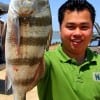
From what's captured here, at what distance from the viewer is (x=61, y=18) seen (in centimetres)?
338

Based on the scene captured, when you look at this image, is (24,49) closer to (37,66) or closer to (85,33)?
(37,66)

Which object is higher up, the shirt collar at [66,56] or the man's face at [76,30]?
the man's face at [76,30]

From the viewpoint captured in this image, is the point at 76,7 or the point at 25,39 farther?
the point at 76,7

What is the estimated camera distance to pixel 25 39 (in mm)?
2744

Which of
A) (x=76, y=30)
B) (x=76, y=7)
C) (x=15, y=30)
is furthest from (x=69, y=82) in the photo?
(x=15, y=30)

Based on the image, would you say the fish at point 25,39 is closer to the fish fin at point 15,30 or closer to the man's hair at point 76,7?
the fish fin at point 15,30

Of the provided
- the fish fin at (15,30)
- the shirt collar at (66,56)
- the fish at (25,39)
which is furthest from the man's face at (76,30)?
the fish fin at (15,30)

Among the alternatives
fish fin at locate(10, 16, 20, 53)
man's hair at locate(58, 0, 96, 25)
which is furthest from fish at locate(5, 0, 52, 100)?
man's hair at locate(58, 0, 96, 25)

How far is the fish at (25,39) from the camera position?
2.71m

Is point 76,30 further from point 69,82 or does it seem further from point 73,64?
point 69,82

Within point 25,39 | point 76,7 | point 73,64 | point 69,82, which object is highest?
point 76,7

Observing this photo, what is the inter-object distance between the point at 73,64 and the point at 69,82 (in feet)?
0.59

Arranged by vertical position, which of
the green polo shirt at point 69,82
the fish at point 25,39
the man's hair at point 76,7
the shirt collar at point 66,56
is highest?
the man's hair at point 76,7

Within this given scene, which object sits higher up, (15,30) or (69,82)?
(15,30)
